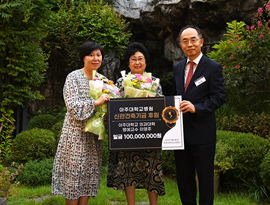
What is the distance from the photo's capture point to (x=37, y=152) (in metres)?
5.27

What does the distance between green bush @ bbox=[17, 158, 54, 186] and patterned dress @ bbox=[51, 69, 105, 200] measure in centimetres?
211

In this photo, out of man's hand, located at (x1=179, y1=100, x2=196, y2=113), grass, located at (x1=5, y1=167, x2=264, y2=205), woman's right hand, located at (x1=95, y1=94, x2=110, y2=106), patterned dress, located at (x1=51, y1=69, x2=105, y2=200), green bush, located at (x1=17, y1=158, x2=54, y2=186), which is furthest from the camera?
green bush, located at (x1=17, y1=158, x2=54, y2=186)

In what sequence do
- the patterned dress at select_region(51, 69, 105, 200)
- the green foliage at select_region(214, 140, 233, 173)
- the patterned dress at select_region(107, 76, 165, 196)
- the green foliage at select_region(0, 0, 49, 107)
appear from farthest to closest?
the green foliage at select_region(0, 0, 49, 107) < the green foliage at select_region(214, 140, 233, 173) < the patterned dress at select_region(107, 76, 165, 196) < the patterned dress at select_region(51, 69, 105, 200)

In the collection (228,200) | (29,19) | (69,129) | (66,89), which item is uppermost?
(29,19)

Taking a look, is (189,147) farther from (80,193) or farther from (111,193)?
(111,193)

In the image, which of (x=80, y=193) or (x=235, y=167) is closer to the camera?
(x=80, y=193)

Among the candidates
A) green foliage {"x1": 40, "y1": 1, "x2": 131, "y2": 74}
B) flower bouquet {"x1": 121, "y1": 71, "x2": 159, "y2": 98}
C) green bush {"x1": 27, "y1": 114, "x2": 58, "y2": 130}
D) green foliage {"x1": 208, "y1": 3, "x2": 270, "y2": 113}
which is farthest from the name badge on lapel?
green foliage {"x1": 40, "y1": 1, "x2": 131, "y2": 74}

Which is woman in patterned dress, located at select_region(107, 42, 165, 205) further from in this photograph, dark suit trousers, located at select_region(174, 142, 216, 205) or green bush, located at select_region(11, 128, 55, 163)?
green bush, located at select_region(11, 128, 55, 163)

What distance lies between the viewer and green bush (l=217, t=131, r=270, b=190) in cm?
417

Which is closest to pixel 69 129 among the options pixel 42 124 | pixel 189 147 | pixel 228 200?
pixel 189 147

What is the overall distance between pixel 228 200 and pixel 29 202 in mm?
2943

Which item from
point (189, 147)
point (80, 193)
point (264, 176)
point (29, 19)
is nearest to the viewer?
point (189, 147)

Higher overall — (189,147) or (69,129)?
(69,129)

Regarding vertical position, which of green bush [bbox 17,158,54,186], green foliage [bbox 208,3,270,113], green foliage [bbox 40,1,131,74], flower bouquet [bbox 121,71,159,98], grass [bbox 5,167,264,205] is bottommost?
grass [bbox 5,167,264,205]
